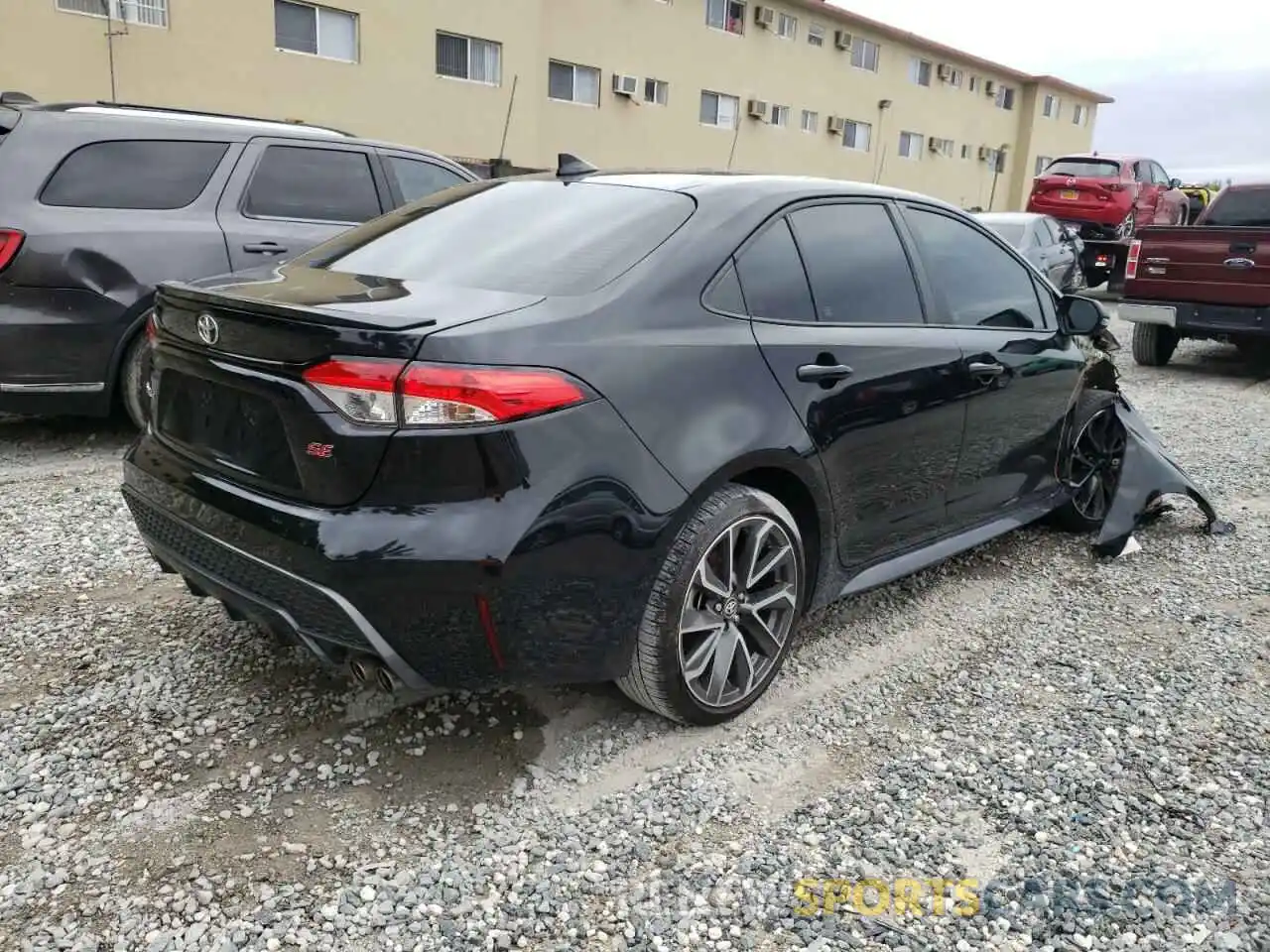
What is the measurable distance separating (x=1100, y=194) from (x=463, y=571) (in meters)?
18.1

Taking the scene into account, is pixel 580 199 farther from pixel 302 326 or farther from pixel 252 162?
pixel 252 162

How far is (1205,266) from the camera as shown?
9344 mm

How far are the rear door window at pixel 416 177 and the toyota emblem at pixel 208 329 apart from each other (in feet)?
12.9

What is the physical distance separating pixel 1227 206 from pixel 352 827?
1221 cm

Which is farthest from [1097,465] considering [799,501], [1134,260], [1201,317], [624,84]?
[624,84]

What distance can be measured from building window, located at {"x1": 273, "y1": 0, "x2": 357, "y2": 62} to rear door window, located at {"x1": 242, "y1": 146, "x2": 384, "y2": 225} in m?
11.1

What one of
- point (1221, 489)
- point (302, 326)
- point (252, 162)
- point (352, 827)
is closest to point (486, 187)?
point (302, 326)

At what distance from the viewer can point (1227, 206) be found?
1118 cm

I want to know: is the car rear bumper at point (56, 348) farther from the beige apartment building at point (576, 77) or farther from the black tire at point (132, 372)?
the beige apartment building at point (576, 77)

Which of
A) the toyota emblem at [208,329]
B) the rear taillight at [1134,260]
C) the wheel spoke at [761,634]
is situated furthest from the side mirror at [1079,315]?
the rear taillight at [1134,260]

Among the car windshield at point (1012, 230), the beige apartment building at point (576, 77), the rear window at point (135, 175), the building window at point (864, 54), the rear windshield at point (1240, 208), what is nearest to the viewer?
the rear window at point (135, 175)

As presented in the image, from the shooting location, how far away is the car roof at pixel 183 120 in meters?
5.13

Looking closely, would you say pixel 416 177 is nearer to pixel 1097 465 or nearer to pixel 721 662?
pixel 1097 465

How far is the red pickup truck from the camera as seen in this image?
9062 mm
